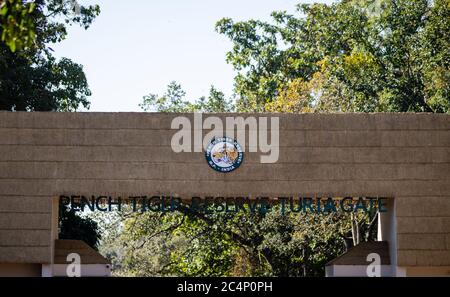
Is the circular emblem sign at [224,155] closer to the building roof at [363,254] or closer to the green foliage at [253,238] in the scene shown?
the building roof at [363,254]

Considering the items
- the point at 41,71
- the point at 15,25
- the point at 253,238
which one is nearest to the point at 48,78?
the point at 41,71

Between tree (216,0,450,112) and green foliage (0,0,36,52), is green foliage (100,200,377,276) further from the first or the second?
green foliage (0,0,36,52)

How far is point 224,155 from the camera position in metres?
23.9

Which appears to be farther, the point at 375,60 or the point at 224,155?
the point at 375,60

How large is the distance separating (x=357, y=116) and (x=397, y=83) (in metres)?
11.9

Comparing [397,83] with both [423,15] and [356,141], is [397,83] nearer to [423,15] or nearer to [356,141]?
[423,15]

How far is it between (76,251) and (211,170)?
4.08 meters

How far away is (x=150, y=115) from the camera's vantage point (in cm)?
2392

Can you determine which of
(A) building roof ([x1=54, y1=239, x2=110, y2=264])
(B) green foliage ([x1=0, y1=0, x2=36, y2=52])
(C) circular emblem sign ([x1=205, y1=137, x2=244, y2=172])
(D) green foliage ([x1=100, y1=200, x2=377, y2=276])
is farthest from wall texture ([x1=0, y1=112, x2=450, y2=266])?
(B) green foliage ([x1=0, y1=0, x2=36, y2=52])

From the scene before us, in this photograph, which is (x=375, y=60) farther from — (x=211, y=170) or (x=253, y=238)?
(x=211, y=170)

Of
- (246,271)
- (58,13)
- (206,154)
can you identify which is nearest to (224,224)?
(246,271)

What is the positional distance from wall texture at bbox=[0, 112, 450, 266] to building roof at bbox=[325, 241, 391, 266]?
952mm

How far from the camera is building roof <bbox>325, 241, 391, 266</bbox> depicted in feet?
80.2

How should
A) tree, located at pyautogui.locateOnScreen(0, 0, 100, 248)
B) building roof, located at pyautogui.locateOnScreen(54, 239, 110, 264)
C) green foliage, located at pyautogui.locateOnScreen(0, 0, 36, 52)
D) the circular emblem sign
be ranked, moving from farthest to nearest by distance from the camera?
1. tree, located at pyautogui.locateOnScreen(0, 0, 100, 248)
2. building roof, located at pyautogui.locateOnScreen(54, 239, 110, 264)
3. the circular emblem sign
4. green foliage, located at pyautogui.locateOnScreen(0, 0, 36, 52)
